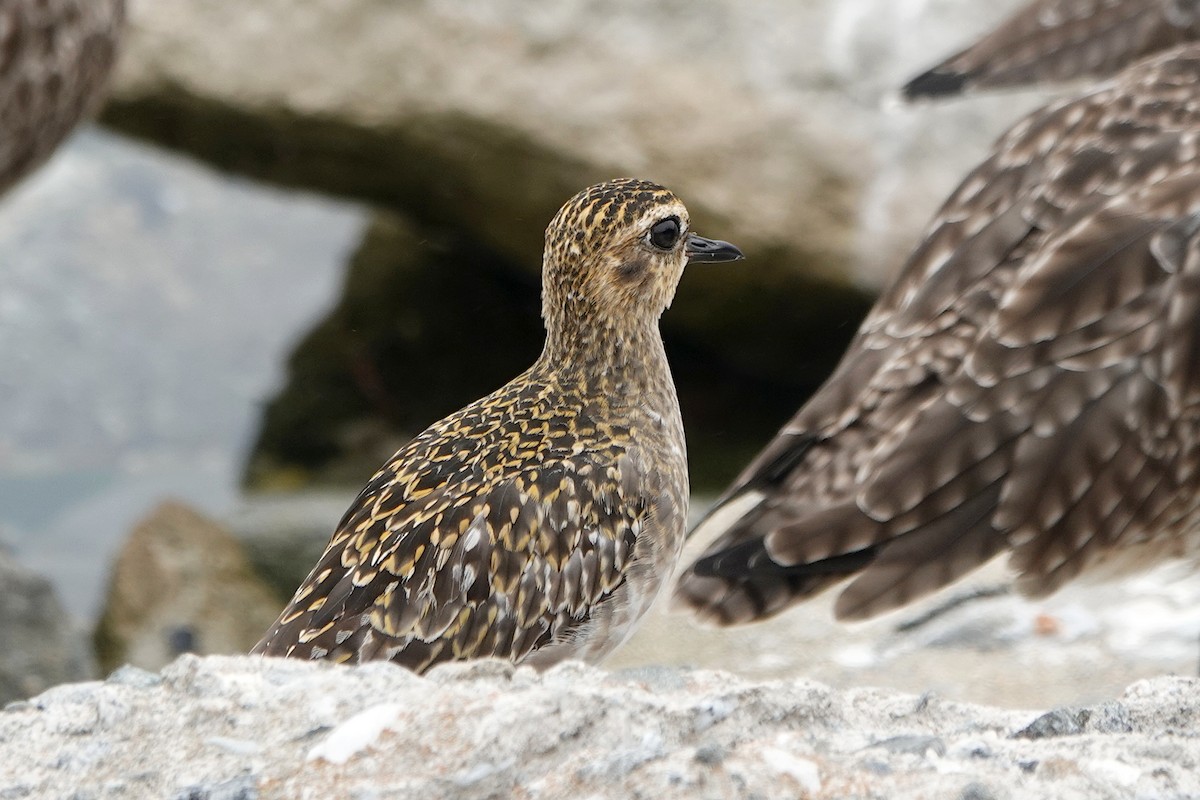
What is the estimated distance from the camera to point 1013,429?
4457 millimetres

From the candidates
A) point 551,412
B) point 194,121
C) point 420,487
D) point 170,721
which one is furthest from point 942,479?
point 194,121

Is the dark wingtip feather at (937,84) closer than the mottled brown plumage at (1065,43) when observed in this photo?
No

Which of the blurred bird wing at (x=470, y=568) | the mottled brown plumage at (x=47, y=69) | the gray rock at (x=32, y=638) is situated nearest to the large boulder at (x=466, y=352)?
the mottled brown plumage at (x=47, y=69)

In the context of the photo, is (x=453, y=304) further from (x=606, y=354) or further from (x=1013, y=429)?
(x=606, y=354)

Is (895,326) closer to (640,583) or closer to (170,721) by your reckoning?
(640,583)

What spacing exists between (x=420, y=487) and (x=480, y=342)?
5853 millimetres

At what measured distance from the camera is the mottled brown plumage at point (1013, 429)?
175 inches

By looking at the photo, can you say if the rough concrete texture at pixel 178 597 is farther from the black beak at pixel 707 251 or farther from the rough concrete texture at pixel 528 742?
the rough concrete texture at pixel 528 742

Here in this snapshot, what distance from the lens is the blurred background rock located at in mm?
8344

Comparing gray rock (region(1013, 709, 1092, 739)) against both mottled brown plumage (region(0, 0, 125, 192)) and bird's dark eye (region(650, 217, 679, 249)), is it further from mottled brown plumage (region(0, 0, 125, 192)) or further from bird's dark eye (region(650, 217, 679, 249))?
mottled brown plumage (region(0, 0, 125, 192))

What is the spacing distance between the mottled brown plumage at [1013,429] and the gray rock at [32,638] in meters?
2.61

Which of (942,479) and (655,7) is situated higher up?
(655,7)

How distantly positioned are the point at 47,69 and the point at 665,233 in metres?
3.49

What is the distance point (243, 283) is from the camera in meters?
10.0
